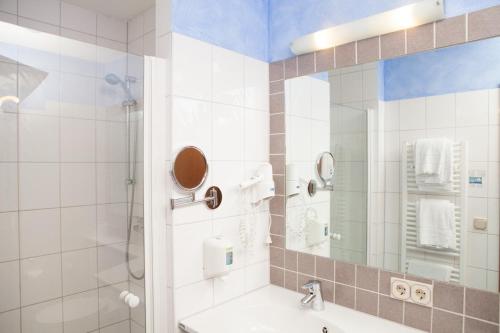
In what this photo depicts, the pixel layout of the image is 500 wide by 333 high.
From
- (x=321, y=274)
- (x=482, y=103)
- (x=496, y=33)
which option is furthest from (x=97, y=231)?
(x=496, y=33)

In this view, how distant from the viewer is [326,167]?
5.32 ft

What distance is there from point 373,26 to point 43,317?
1.76m

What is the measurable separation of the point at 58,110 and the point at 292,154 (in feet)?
3.65

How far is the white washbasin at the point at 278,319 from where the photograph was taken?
1353mm

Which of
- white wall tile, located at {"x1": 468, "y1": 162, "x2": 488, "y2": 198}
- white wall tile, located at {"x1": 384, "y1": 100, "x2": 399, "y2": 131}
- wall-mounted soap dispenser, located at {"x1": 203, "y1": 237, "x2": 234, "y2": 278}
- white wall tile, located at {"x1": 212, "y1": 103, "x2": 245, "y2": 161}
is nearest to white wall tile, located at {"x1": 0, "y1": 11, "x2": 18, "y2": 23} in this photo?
white wall tile, located at {"x1": 212, "y1": 103, "x2": 245, "y2": 161}

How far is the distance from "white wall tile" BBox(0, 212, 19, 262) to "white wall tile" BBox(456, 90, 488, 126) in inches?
65.6

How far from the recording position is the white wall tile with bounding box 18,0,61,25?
1726mm

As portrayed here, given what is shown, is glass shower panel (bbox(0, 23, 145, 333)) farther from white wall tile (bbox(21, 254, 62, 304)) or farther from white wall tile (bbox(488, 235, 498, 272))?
white wall tile (bbox(488, 235, 498, 272))

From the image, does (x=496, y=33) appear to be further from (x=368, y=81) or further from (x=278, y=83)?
(x=278, y=83)

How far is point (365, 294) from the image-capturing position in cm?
146

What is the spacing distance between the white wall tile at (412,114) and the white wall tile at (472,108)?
0.41 ft

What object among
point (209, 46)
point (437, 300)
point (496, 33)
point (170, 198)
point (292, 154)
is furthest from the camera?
point (292, 154)

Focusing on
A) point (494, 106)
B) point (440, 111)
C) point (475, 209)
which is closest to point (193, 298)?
point (475, 209)

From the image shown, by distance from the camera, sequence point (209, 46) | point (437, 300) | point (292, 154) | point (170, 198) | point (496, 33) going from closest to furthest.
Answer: point (496, 33), point (437, 300), point (170, 198), point (209, 46), point (292, 154)
